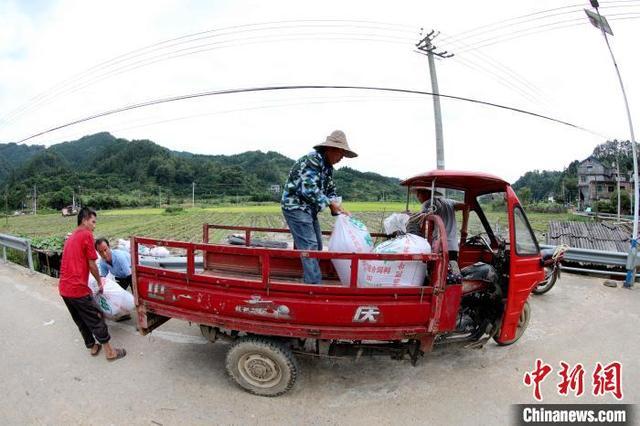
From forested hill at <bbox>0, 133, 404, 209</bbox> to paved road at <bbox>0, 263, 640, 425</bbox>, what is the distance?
3656 centimetres

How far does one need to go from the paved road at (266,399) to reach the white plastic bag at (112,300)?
0.25 meters

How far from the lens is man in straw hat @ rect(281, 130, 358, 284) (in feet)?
9.78

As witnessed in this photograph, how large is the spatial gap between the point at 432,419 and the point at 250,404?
1.38 meters

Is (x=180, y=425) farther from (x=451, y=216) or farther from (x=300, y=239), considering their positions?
(x=451, y=216)

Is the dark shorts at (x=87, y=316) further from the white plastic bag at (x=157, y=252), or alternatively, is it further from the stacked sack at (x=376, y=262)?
the stacked sack at (x=376, y=262)

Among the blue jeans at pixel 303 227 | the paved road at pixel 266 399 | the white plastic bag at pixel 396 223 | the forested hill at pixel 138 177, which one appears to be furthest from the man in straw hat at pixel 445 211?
the forested hill at pixel 138 177

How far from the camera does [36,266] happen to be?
915 centimetres

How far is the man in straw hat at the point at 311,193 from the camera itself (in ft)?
9.78

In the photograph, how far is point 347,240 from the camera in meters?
2.84

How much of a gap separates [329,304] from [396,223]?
1.30 meters

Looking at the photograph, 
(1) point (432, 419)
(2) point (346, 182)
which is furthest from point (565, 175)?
(1) point (432, 419)

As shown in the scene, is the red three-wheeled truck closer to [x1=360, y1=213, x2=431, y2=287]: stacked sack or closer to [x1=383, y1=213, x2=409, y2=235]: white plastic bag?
[x1=360, y1=213, x2=431, y2=287]: stacked sack

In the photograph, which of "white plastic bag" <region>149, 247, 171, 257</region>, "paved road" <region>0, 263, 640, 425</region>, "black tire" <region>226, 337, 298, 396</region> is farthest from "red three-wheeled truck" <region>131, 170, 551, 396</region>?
"white plastic bag" <region>149, 247, 171, 257</region>

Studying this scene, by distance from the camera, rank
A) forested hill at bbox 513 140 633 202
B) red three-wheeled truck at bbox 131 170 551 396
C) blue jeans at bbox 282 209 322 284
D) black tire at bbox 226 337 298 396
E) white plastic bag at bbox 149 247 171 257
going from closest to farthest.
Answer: red three-wheeled truck at bbox 131 170 551 396, black tire at bbox 226 337 298 396, blue jeans at bbox 282 209 322 284, white plastic bag at bbox 149 247 171 257, forested hill at bbox 513 140 633 202
